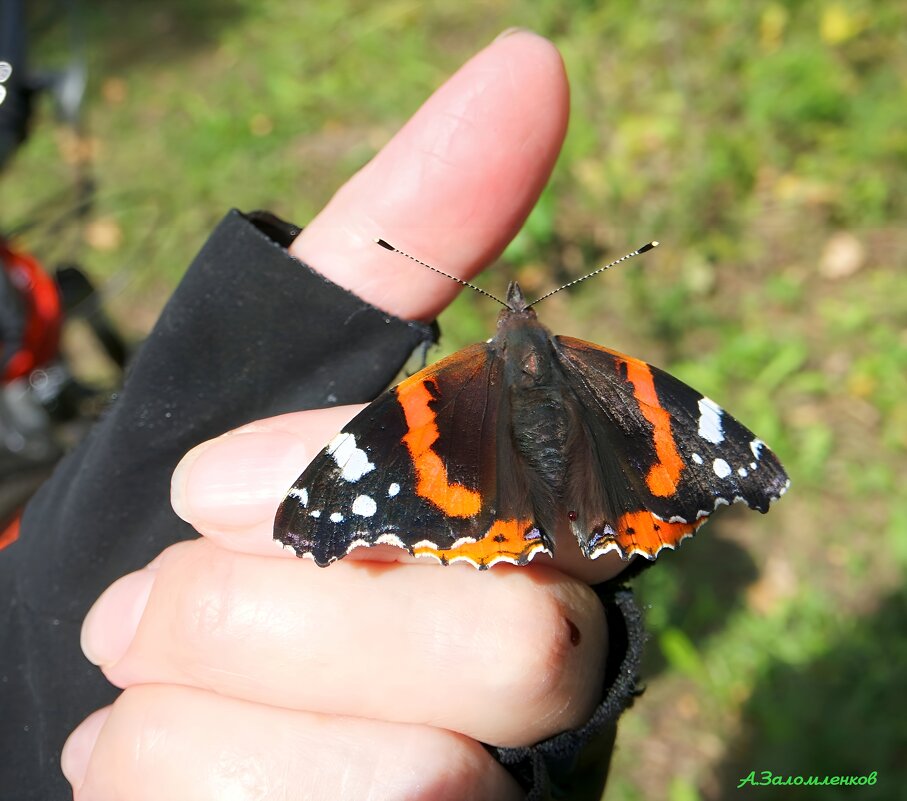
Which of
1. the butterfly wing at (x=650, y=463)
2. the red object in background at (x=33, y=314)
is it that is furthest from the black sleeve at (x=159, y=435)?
the red object in background at (x=33, y=314)

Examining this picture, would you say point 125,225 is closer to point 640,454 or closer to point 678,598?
point 678,598

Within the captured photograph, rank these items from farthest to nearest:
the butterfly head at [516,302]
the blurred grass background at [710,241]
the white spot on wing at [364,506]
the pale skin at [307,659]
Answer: the blurred grass background at [710,241] < the butterfly head at [516,302] < the white spot on wing at [364,506] < the pale skin at [307,659]

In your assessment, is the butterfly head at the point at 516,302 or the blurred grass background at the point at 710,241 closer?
the butterfly head at the point at 516,302

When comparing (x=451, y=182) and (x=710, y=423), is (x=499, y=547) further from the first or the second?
(x=451, y=182)

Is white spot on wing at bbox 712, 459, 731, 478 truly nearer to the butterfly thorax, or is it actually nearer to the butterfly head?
the butterfly thorax

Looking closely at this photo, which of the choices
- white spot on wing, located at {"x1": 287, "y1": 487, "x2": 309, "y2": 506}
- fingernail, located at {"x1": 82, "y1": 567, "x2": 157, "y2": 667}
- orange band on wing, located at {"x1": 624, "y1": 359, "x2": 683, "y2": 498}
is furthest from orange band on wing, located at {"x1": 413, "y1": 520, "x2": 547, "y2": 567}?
fingernail, located at {"x1": 82, "y1": 567, "x2": 157, "y2": 667}

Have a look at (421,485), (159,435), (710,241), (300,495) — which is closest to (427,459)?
(421,485)

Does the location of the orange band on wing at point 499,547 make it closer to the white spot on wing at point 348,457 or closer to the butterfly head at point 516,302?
the white spot on wing at point 348,457
